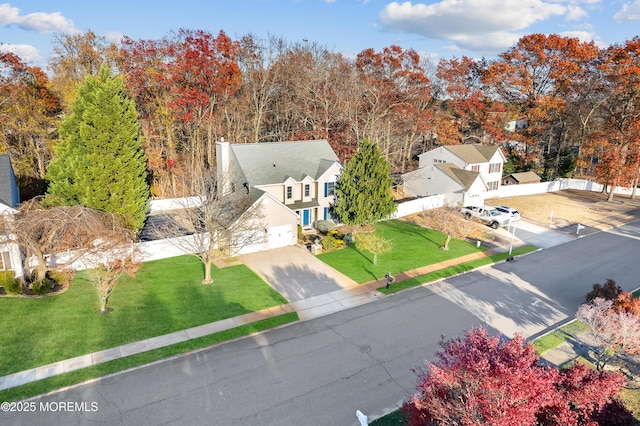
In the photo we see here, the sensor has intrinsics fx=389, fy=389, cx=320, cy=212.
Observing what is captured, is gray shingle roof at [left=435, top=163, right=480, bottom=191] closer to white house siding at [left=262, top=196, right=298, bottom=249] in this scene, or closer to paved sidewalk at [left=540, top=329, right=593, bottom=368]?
white house siding at [left=262, top=196, right=298, bottom=249]

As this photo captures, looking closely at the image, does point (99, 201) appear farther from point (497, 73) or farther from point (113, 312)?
point (497, 73)

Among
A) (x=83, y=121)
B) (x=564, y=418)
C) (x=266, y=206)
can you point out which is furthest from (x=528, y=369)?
(x=83, y=121)

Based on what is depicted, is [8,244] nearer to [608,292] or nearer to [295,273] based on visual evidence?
[295,273]

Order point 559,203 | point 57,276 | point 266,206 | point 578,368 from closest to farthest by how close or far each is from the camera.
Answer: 1. point 578,368
2. point 57,276
3. point 266,206
4. point 559,203

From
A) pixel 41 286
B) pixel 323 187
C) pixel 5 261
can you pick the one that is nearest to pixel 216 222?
pixel 41 286

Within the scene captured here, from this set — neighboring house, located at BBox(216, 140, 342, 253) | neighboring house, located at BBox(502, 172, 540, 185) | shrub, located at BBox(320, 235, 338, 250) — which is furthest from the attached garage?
neighboring house, located at BBox(502, 172, 540, 185)

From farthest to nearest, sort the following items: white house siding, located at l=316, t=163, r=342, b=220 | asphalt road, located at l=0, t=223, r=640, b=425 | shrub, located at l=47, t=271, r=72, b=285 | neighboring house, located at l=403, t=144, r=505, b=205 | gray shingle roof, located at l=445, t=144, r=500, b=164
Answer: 1. gray shingle roof, located at l=445, t=144, r=500, b=164
2. neighboring house, located at l=403, t=144, r=505, b=205
3. white house siding, located at l=316, t=163, r=342, b=220
4. shrub, located at l=47, t=271, r=72, b=285
5. asphalt road, located at l=0, t=223, r=640, b=425
